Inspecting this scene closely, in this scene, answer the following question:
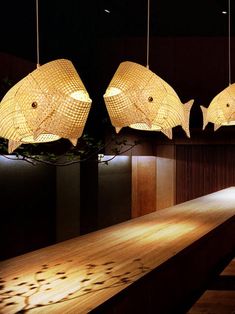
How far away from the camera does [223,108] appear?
4.86 m

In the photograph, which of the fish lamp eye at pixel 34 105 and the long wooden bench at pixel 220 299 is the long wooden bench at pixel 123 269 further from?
the fish lamp eye at pixel 34 105

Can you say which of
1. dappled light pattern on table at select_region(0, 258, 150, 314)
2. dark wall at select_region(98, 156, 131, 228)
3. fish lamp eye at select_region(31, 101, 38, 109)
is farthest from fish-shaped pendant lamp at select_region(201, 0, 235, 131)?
dark wall at select_region(98, 156, 131, 228)

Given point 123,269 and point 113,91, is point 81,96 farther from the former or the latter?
point 123,269

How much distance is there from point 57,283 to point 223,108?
126 inches

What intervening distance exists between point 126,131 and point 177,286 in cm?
478

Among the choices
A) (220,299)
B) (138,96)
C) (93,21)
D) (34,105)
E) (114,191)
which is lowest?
(220,299)

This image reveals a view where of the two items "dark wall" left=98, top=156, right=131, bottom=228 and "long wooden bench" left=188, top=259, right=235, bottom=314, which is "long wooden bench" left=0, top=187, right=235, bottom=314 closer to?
"long wooden bench" left=188, top=259, right=235, bottom=314

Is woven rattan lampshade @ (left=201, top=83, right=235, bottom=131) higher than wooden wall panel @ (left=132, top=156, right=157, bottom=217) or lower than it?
higher

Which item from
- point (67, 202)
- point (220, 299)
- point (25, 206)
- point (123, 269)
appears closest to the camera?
point (123, 269)

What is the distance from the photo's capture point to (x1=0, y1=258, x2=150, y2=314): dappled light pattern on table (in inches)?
78.0

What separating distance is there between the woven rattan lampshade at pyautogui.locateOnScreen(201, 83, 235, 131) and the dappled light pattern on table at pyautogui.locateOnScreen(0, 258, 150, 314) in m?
2.61

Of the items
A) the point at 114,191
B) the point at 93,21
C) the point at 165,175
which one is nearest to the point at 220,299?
the point at 93,21

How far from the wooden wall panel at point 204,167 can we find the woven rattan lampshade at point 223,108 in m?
4.75

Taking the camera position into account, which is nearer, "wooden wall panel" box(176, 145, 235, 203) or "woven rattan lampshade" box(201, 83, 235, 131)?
"woven rattan lampshade" box(201, 83, 235, 131)
